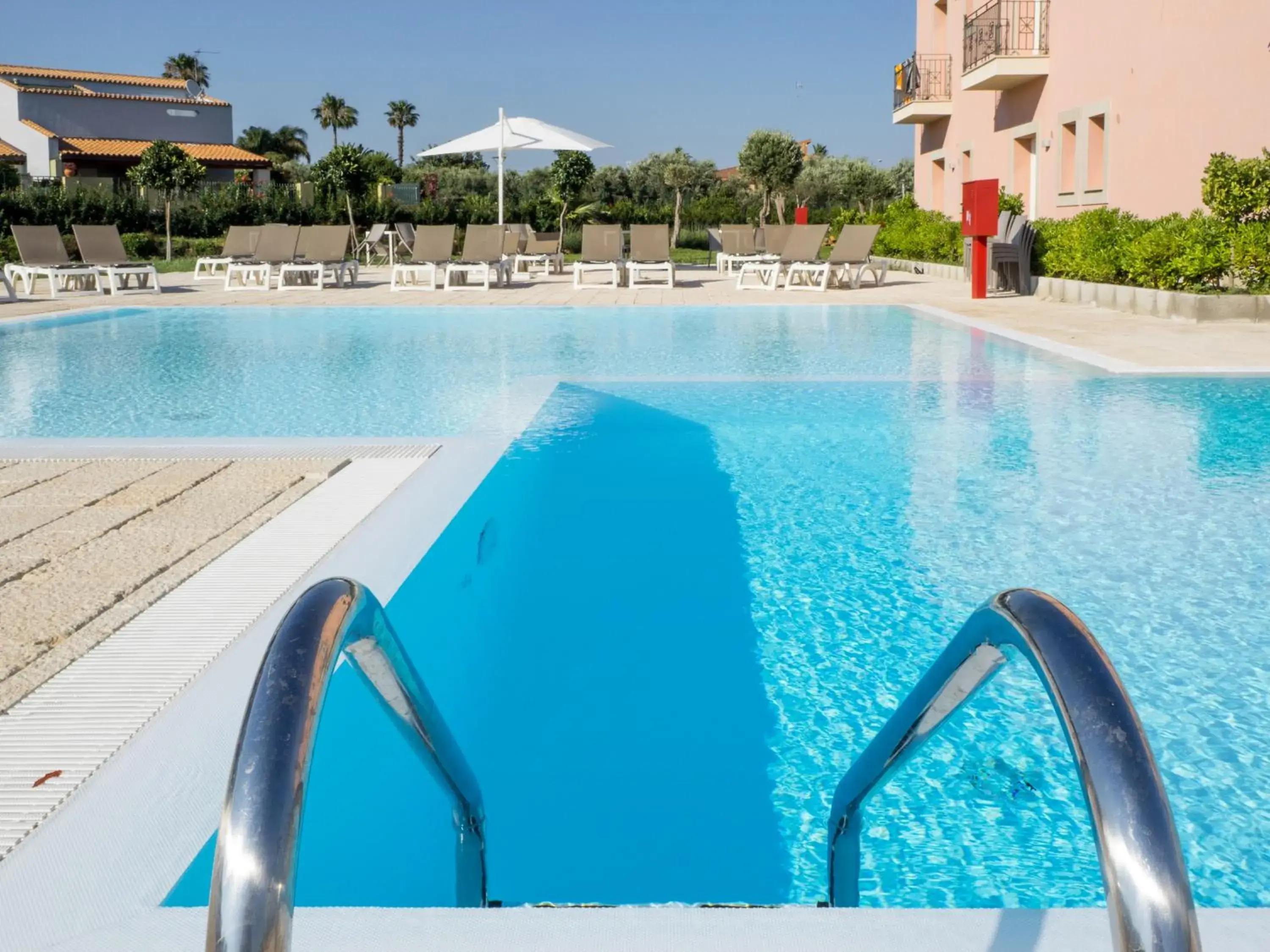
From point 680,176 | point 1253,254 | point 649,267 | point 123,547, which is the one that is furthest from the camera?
point 680,176

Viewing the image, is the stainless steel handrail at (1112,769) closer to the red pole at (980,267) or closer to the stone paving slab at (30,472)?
the stone paving slab at (30,472)

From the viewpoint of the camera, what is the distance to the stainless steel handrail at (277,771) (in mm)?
992

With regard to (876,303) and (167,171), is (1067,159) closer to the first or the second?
(876,303)

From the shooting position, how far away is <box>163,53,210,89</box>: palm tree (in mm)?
88188

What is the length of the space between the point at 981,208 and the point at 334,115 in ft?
245

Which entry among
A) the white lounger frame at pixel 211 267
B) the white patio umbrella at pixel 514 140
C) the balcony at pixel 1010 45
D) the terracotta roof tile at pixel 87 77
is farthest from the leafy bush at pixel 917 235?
the terracotta roof tile at pixel 87 77

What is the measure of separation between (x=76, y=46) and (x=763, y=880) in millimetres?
73530

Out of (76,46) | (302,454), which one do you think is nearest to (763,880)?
(302,454)

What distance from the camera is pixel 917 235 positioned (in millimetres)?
23078

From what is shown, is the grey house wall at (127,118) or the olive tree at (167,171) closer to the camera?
the olive tree at (167,171)

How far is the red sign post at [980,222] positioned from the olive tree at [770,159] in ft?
69.1

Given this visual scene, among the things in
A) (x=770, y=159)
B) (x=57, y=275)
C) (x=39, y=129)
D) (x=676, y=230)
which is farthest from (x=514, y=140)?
(x=39, y=129)

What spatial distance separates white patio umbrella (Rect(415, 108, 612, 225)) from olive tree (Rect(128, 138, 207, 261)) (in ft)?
24.6

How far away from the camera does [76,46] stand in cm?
6562
